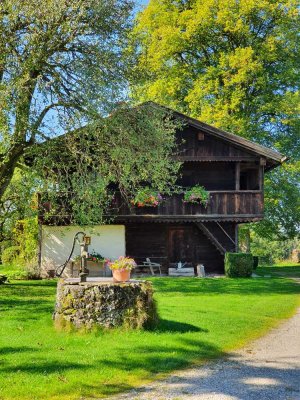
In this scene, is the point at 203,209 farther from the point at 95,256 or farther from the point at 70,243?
the point at 70,243

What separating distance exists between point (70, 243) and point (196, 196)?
21.8ft

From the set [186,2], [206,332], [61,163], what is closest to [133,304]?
[206,332]

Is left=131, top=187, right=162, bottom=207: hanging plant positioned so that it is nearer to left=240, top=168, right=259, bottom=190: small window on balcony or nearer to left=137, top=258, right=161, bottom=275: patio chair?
left=137, top=258, right=161, bottom=275: patio chair

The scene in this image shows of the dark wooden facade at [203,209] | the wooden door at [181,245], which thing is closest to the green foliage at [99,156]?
the dark wooden facade at [203,209]

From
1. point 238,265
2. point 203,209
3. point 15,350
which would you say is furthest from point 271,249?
point 15,350

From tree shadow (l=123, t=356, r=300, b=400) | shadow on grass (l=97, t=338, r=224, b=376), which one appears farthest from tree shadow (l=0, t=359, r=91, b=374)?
tree shadow (l=123, t=356, r=300, b=400)

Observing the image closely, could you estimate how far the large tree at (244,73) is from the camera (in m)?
29.7

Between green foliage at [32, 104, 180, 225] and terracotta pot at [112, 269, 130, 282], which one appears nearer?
terracotta pot at [112, 269, 130, 282]

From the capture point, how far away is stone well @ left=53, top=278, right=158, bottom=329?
909cm

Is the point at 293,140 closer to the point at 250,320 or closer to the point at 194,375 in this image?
the point at 250,320

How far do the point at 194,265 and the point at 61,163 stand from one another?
1215 cm

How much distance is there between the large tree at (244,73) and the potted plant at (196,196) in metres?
8.00

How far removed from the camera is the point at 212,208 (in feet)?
76.2

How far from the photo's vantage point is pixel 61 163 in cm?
1472
